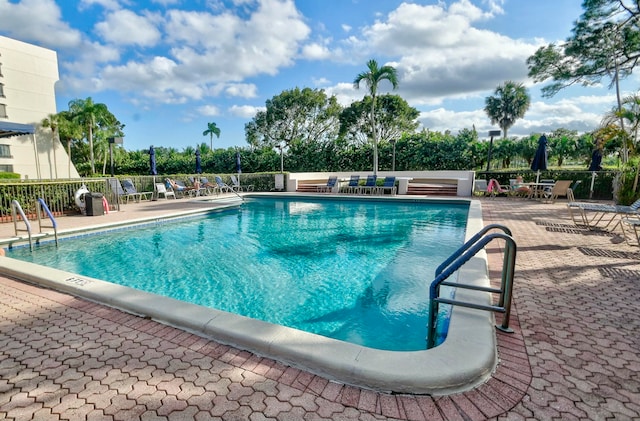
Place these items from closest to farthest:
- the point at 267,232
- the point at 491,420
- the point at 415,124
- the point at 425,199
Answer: the point at 491,420 → the point at 267,232 → the point at 425,199 → the point at 415,124

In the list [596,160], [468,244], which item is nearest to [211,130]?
[596,160]

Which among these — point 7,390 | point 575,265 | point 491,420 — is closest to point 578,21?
point 575,265

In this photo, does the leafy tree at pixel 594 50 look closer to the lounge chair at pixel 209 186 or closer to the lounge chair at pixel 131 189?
the lounge chair at pixel 209 186

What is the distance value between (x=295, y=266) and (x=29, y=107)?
123ft

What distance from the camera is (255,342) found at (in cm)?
241

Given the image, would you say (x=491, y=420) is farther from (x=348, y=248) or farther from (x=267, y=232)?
(x=267, y=232)

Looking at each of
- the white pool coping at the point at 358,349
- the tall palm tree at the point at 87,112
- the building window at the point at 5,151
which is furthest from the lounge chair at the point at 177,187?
the building window at the point at 5,151

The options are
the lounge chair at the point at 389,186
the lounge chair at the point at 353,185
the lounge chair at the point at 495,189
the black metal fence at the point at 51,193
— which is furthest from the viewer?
the lounge chair at the point at 353,185

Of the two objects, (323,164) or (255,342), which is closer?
(255,342)

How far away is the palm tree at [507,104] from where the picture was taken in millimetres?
45375

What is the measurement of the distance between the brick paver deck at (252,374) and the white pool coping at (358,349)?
75 millimetres

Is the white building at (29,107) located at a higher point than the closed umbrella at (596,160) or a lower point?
higher

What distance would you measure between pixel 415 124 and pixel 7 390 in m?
33.5

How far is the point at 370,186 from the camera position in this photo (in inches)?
631
